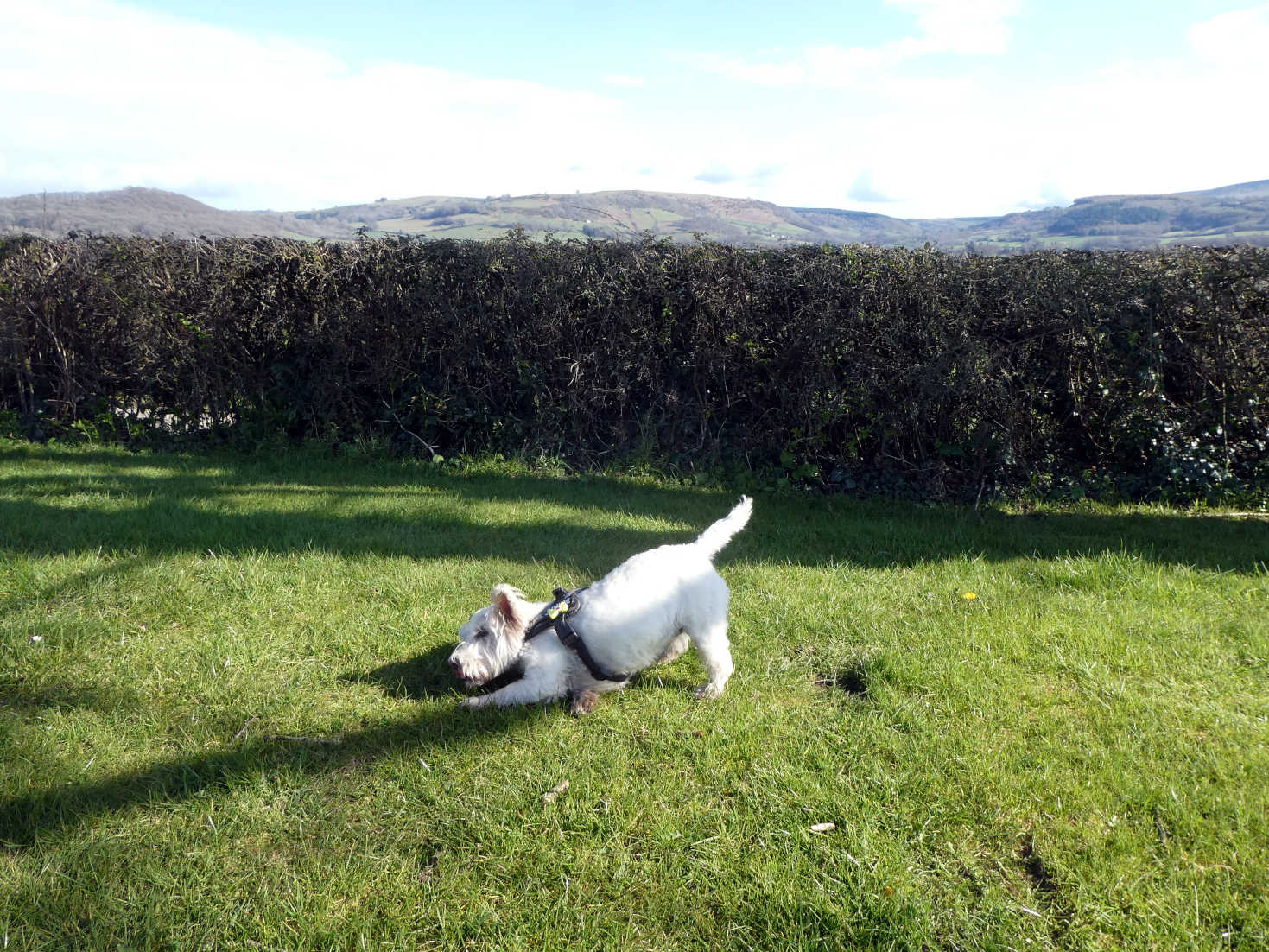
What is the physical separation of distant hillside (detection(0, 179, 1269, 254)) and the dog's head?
17.0 feet

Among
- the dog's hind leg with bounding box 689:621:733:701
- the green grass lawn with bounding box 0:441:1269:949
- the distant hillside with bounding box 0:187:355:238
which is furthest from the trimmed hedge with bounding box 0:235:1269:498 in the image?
the dog's hind leg with bounding box 689:621:733:701

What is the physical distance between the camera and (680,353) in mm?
7750

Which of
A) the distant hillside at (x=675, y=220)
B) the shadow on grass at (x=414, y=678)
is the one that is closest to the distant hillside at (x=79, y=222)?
the distant hillside at (x=675, y=220)

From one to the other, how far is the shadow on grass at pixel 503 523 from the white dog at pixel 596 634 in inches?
57.5

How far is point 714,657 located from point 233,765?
83.9 inches

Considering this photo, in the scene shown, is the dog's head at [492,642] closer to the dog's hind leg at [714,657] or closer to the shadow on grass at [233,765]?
the shadow on grass at [233,765]

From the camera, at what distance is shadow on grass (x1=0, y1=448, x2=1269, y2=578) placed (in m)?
5.41

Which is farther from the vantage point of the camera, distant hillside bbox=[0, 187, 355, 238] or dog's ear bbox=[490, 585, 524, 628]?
distant hillside bbox=[0, 187, 355, 238]

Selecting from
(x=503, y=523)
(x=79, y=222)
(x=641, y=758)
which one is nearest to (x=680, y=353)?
(x=503, y=523)

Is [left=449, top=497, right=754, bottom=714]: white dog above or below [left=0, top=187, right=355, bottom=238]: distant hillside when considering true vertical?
below

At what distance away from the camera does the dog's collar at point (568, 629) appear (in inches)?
141

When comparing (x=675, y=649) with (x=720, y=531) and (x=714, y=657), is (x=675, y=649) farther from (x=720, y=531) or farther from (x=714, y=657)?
(x=720, y=531)

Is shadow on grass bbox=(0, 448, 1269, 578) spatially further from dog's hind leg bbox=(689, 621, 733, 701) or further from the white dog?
dog's hind leg bbox=(689, 621, 733, 701)

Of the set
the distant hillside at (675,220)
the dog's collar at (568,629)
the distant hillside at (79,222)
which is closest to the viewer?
Result: the dog's collar at (568,629)
